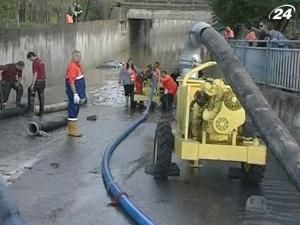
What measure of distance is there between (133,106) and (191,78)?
Answer: 1103cm

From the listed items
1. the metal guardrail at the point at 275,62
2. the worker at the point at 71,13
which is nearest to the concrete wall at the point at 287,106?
the metal guardrail at the point at 275,62

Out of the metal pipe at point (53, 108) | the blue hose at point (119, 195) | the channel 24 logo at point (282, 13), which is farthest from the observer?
Result: the channel 24 logo at point (282, 13)

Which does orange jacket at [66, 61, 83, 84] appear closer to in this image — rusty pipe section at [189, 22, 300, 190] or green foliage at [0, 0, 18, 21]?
rusty pipe section at [189, 22, 300, 190]

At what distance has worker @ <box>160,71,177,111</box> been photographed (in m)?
21.4

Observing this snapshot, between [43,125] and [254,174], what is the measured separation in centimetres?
640

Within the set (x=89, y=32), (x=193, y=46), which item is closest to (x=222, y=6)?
(x=89, y=32)

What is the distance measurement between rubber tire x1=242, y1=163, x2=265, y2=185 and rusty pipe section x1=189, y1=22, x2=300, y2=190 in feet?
8.59

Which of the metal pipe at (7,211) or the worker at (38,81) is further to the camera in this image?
the worker at (38,81)

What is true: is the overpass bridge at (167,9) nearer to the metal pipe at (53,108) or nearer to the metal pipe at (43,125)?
the metal pipe at (53,108)

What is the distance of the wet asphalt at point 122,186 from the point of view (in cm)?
878

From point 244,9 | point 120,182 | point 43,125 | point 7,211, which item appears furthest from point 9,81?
point 7,211

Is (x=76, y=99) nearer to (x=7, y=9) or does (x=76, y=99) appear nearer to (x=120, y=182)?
(x=120, y=182)

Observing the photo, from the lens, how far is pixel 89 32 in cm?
4094

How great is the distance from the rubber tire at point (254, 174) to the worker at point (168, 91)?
1048 centimetres
